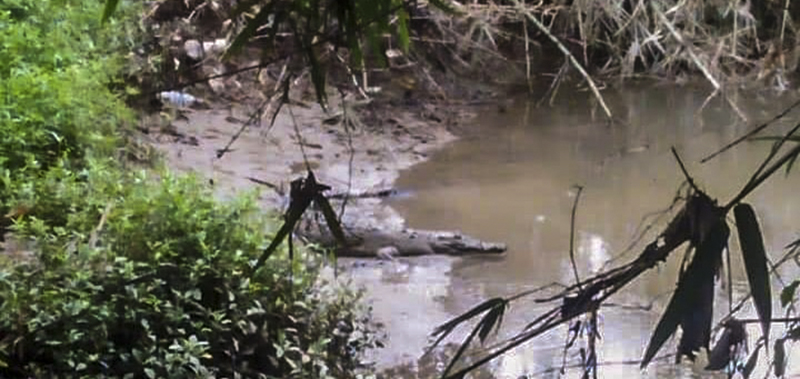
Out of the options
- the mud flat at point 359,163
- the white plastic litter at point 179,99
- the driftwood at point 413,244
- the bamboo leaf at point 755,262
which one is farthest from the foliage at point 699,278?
the white plastic litter at point 179,99

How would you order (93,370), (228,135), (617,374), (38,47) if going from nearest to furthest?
1. (93,370)
2. (617,374)
3. (38,47)
4. (228,135)

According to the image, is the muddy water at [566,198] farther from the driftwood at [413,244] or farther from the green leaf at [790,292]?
the green leaf at [790,292]

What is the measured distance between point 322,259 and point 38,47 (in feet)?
5.20

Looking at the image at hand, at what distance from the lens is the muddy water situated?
3.35 meters

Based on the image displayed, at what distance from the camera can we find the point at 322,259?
289cm

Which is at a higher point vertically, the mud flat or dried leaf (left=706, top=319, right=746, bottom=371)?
dried leaf (left=706, top=319, right=746, bottom=371)

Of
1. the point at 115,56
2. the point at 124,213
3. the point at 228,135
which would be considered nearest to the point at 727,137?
the point at 228,135

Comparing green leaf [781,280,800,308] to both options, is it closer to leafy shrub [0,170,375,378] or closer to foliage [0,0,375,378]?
foliage [0,0,375,378]

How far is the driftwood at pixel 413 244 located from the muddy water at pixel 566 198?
0.22 ft

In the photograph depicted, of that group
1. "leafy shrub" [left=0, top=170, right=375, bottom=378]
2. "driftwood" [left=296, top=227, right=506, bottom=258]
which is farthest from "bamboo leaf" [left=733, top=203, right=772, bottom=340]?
"driftwood" [left=296, top=227, right=506, bottom=258]

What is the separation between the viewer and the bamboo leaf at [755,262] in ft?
3.67

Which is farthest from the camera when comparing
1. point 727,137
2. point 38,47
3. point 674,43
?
point 674,43

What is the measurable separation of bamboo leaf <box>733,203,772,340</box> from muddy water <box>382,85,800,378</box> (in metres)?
A: 1.16

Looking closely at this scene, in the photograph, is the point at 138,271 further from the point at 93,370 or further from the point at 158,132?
the point at 158,132
